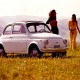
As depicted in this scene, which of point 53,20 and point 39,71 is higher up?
point 53,20

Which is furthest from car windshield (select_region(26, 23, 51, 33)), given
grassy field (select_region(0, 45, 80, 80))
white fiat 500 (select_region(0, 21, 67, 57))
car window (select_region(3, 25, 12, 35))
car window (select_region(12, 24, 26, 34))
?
grassy field (select_region(0, 45, 80, 80))

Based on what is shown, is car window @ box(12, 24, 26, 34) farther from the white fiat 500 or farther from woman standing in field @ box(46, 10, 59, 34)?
woman standing in field @ box(46, 10, 59, 34)

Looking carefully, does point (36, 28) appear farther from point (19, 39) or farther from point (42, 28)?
point (19, 39)

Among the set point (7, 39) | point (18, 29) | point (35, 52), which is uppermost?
point (18, 29)

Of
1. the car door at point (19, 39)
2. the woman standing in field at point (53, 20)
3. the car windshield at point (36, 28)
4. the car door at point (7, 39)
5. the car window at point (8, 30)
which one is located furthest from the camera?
the woman standing in field at point (53, 20)

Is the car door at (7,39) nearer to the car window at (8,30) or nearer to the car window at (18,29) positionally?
the car window at (8,30)

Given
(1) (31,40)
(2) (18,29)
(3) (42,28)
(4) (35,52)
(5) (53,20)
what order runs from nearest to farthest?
(4) (35,52), (1) (31,40), (3) (42,28), (2) (18,29), (5) (53,20)

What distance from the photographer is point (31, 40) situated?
20.0 meters

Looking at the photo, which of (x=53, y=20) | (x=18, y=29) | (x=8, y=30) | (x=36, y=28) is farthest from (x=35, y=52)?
(x=53, y=20)

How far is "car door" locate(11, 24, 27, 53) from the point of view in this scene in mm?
20375

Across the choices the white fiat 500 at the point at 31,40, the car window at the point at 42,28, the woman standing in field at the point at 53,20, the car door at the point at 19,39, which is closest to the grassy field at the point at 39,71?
the white fiat 500 at the point at 31,40

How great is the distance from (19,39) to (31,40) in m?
0.94

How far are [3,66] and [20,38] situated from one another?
5053 millimetres

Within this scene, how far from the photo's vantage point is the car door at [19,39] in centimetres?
2038
